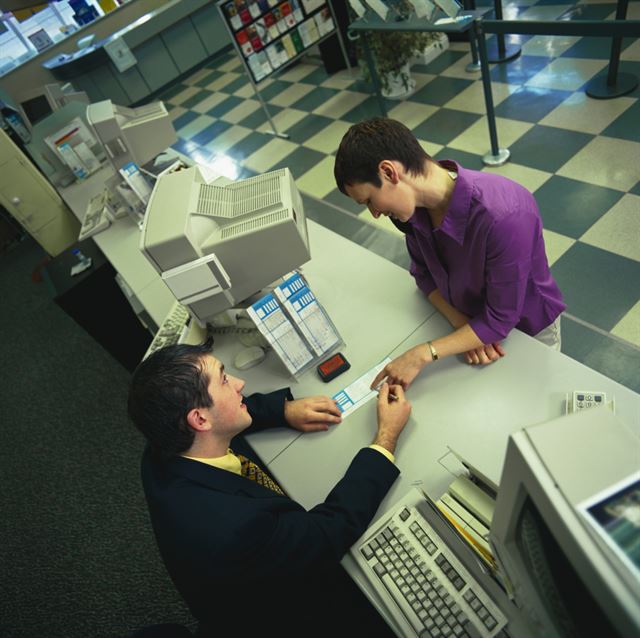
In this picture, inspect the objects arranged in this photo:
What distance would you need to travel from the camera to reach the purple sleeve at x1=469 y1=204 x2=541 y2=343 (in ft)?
3.73

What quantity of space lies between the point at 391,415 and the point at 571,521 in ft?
2.47

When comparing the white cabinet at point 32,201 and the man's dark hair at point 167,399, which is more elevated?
the man's dark hair at point 167,399

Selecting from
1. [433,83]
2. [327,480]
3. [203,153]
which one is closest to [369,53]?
[433,83]

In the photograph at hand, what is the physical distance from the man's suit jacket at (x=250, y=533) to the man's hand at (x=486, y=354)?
0.40m

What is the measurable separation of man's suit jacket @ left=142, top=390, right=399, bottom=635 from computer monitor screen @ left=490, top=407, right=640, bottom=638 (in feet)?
1.56

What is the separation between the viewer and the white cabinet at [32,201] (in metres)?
3.60

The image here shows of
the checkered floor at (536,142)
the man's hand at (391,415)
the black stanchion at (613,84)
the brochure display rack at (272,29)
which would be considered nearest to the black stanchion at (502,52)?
the checkered floor at (536,142)

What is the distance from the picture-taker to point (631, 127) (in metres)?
2.84

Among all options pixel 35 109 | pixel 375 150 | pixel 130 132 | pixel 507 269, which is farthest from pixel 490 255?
pixel 35 109

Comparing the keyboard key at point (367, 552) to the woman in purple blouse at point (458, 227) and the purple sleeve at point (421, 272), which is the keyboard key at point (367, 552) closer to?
the woman in purple blouse at point (458, 227)

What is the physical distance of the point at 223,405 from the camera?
1.14m

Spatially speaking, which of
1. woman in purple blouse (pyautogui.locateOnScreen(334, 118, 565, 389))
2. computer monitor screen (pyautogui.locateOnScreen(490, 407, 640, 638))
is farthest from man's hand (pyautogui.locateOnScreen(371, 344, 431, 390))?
computer monitor screen (pyautogui.locateOnScreen(490, 407, 640, 638))

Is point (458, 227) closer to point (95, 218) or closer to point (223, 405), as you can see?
point (223, 405)

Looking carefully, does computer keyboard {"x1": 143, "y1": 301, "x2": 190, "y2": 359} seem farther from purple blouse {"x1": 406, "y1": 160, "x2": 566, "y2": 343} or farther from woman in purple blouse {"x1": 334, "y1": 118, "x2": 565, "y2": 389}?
purple blouse {"x1": 406, "y1": 160, "x2": 566, "y2": 343}
